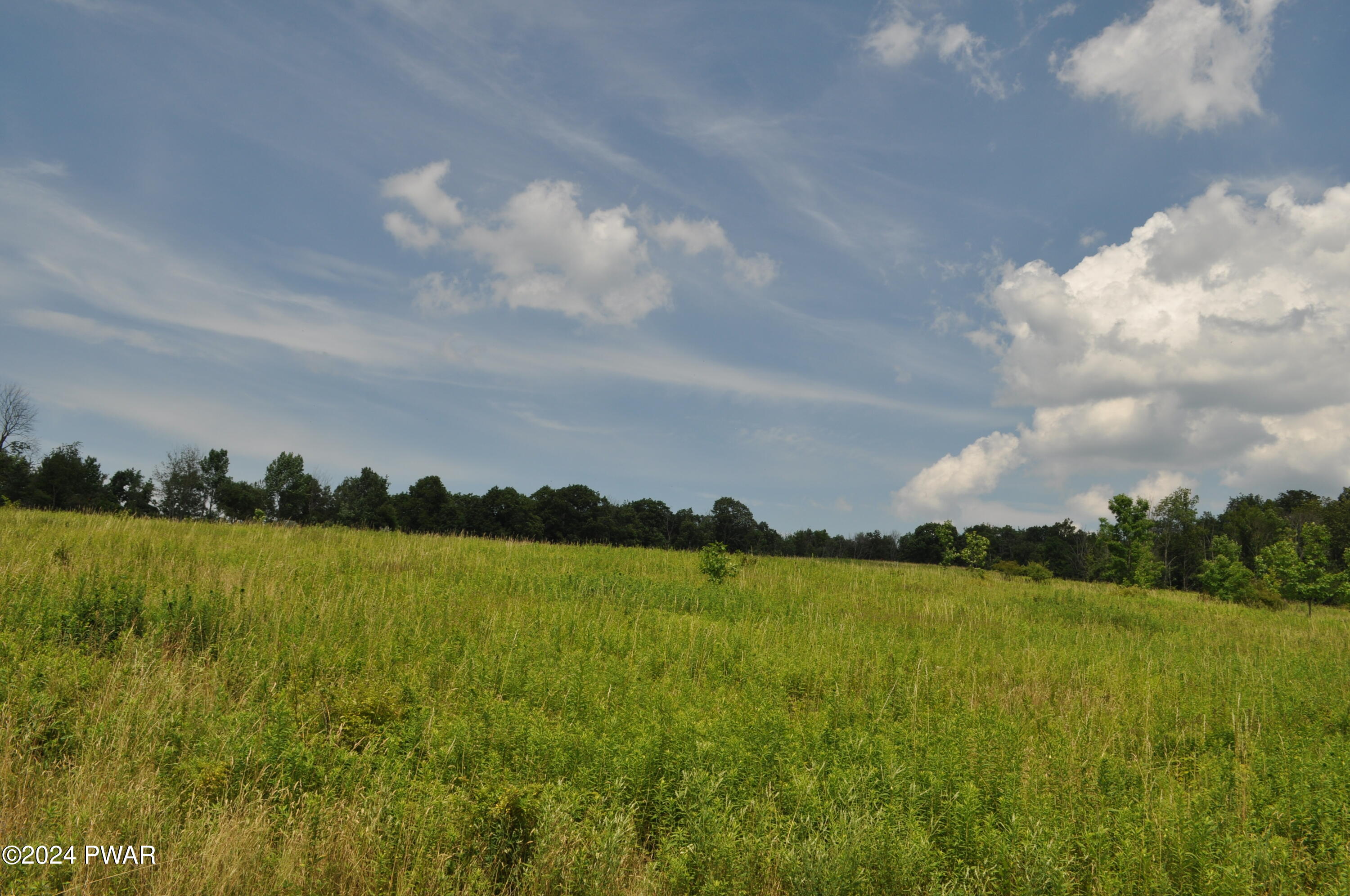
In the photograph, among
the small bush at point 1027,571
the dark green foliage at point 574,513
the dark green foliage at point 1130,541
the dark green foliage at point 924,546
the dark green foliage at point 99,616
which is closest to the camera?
the dark green foliage at point 99,616

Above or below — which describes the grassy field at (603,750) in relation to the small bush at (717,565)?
below

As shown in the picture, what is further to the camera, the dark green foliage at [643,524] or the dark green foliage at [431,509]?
the dark green foliage at [643,524]

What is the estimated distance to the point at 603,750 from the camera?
532 cm

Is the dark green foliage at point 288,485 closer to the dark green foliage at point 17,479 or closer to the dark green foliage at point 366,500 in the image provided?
the dark green foliage at point 366,500

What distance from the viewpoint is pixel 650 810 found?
506 cm

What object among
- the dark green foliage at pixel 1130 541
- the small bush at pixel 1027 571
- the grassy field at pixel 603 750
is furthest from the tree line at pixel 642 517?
the grassy field at pixel 603 750

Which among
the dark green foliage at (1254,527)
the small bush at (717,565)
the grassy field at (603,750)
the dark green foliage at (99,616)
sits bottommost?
the grassy field at (603,750)

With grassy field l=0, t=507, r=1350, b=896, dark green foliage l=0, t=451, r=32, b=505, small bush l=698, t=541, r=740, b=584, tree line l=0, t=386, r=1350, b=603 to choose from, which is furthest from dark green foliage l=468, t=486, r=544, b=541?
grassy field l=0, t=507, r=1350, b=896

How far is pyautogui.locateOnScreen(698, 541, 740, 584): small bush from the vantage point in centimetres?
1772

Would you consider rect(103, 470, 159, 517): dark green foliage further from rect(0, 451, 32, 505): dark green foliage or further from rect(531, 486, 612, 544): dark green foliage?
rect(531, 486, 612, 544): dark green foliage

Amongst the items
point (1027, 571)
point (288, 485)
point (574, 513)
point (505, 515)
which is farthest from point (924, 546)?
point (288, 485)

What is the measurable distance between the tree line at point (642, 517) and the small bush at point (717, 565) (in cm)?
3619

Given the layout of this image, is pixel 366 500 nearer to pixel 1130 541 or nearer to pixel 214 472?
pixel 214 472

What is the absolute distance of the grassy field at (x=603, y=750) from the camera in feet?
13.3
